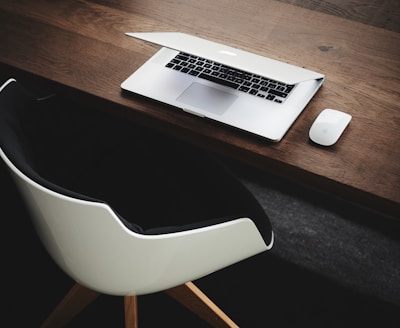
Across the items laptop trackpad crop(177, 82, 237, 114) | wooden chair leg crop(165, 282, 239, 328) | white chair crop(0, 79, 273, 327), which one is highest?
laptop trackpad crop(177, 82, 237, 114)

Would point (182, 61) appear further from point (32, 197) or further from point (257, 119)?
point (32, 197)

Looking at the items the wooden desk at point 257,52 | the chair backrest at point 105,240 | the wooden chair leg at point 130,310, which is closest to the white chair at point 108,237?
the chair backrest at point 105,240

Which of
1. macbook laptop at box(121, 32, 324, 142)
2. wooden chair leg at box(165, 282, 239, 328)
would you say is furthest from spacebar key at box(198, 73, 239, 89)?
wooden chair leg at box(165, 282, 239, 328)

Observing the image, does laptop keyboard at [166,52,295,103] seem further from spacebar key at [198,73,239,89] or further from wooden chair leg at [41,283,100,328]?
wooden chair leg at [41,283,100,328]

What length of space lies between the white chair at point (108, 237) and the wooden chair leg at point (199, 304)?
0.29m

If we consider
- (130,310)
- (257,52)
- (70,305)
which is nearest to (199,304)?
(130,310)

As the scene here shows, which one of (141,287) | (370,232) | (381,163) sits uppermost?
(381,163)

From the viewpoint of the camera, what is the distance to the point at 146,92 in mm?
1362

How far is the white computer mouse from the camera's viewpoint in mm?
1258

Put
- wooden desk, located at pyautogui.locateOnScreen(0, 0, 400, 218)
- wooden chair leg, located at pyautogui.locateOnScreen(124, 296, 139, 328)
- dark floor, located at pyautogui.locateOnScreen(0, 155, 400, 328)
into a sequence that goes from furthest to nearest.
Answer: dark floor, located at pyautogui.locateOnScreen(0, 155, 400, 328) → wooden chair leg, located at pyautogui.locateOnScreen(124, 296, 139, 328) → wooden desk, located at pyautogui.locateOnScreen(0, 0, 400, 218)

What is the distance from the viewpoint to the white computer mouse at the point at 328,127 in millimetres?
1258

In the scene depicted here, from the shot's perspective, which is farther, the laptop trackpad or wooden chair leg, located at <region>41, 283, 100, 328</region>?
wooden chair leg, located at <region>41, 283, 100, 328</region>

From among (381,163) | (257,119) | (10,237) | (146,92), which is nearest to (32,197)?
(146,92)

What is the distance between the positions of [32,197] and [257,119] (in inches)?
19.3
